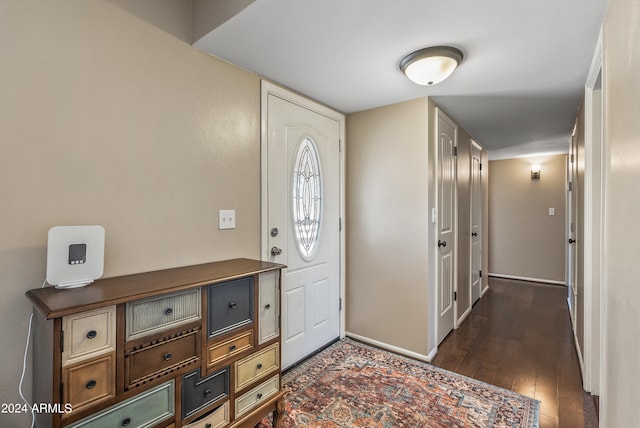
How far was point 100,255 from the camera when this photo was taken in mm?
1284

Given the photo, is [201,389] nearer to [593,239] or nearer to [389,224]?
[389,224]

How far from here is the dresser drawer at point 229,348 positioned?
4.58 feet

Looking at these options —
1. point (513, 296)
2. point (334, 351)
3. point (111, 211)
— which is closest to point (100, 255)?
point (111, 211)

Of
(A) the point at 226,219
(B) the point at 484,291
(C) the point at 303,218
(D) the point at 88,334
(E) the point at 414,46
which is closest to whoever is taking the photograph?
(D) the point at 88,334

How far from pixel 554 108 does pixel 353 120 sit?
179 cm

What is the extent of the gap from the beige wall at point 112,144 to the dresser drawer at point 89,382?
413mm

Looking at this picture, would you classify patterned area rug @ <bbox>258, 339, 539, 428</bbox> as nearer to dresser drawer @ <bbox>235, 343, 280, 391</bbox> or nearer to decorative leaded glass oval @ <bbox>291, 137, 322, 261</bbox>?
dresser drawer @ <bbox>235, 343, 280, 391</bbox>

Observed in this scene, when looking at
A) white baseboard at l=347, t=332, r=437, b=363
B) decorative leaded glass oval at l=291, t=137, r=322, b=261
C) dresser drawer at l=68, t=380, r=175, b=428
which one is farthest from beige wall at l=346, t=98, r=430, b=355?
dresser drawer at l=68, t=380, r=175, b=428

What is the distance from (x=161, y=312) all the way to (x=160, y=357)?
18cm

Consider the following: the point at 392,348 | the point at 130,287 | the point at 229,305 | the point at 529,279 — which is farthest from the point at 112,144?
the point at 529,279

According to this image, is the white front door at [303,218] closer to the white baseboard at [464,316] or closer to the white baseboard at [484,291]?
the white baseboard at [464,316]

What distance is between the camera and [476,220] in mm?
4121

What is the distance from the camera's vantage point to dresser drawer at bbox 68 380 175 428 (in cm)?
107

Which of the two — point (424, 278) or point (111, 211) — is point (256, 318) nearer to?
point (111, 211)
